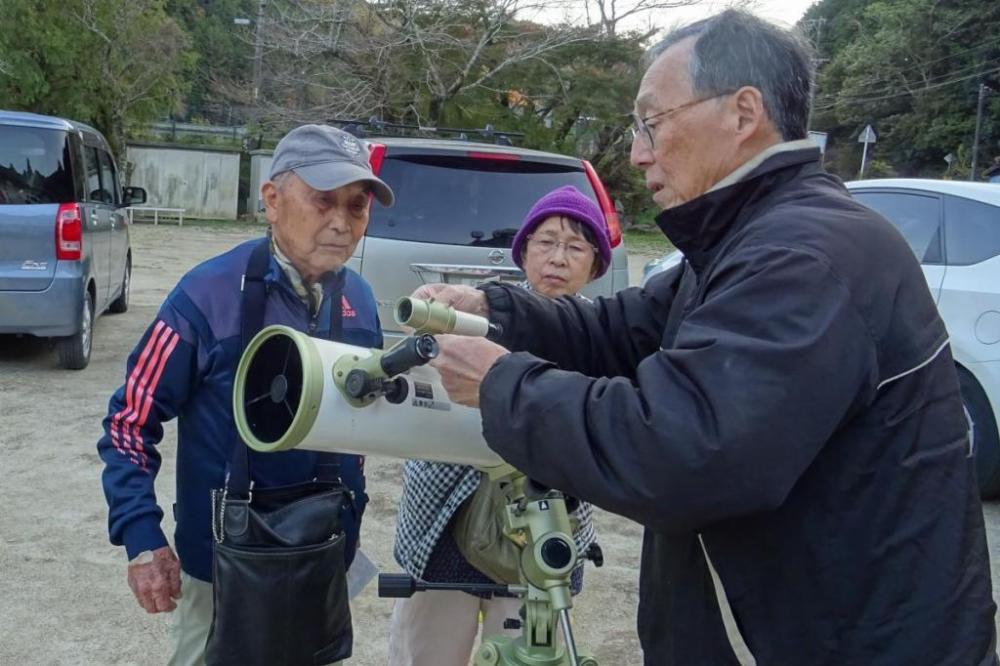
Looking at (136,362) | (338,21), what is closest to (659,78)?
(136,362)

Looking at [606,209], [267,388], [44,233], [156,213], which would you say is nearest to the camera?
[267,388]

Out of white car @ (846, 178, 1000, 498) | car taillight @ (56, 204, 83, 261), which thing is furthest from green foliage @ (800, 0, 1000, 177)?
car taillight @ (56, 204, 83, 261)

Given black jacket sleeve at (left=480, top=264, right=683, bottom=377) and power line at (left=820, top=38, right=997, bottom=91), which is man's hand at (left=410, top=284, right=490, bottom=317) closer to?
black jacket sleeve at (left=480, top=264, right=683, bottom=377)

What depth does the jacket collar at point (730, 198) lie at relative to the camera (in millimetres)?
1499

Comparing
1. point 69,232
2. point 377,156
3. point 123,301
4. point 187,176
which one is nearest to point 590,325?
point 377,156

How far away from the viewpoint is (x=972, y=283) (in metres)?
4.88

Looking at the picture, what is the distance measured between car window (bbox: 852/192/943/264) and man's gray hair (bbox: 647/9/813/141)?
385 cm

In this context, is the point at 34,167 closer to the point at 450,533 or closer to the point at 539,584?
the point at 450,533

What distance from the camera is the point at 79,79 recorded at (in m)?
22.4

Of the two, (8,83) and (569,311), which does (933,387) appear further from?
(8,83)

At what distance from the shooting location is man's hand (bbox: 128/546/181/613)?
6.81 feet

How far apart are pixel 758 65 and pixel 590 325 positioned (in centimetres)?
75

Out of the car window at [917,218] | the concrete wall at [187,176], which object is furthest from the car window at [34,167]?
the concrete wall at [187,176]

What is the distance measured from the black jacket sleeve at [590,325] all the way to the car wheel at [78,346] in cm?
555
